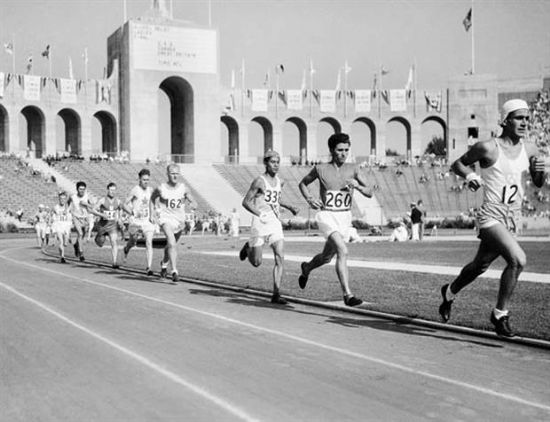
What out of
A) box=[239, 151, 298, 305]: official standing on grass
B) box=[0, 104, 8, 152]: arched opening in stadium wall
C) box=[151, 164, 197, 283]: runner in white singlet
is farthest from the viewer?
box=[0, 104, 8, 152]: arched opening in stadium wall

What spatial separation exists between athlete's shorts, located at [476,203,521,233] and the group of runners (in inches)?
0.4

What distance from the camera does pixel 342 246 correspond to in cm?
959

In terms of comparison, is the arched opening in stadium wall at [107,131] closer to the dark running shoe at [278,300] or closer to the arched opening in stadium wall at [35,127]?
the arched opening in stadium wall at [35,127]

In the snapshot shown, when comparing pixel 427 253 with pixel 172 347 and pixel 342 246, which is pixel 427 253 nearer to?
pixel 342 246

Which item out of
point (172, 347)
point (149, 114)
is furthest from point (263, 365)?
point (149, 114)

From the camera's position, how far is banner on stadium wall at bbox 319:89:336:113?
3238 inches

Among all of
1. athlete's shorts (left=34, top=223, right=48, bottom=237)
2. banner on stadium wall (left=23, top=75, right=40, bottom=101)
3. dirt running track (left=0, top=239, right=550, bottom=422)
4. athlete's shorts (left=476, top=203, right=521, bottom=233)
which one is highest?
banner on stadium wall (left=23, top=75, right=40, bottom=101)

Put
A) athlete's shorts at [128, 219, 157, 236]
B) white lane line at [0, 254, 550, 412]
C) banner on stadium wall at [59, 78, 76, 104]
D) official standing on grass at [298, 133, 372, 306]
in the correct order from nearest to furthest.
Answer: white lane line at [0, 254, 550, 412]
official standing on grass at [298, 133, 372, 306]
athlete's shorts at [128, 219, 157, 236]
banner on stadium wall at [59, 78, 76, 104]

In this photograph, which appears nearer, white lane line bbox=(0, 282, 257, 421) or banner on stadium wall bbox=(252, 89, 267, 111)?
white lane line bbox=(0, 282, 257, 421)

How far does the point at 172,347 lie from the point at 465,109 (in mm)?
79317

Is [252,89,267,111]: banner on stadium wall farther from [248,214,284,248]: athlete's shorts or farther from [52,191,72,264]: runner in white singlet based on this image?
[248,214,284,248]: athlete's shorts

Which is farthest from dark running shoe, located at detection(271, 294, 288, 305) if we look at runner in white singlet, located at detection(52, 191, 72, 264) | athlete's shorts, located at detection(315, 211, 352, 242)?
runner in white singlet, located at detection(52, 191, 72, 264)

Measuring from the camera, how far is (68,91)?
2766 inches

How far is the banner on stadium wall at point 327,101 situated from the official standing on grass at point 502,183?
75.2 meters
